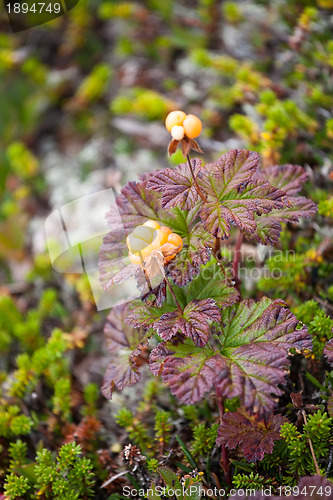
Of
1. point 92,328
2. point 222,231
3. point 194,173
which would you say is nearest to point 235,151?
point 194,173

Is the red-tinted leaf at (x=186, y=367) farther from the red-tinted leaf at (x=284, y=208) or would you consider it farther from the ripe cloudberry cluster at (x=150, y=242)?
the red-tinted leaf at (x=284, y=208)

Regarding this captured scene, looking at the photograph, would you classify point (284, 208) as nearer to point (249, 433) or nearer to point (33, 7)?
point (249, 433)

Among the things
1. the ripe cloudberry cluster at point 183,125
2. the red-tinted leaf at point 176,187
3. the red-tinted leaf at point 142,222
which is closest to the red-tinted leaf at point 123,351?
the red-tinted leaf at point 142,222

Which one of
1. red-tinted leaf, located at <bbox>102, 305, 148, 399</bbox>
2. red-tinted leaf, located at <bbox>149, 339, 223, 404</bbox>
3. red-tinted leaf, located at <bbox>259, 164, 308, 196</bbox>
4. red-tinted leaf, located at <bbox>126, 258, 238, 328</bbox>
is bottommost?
red-tinted leaf, located at <bbox>102, 305, 148, 399</bbox>

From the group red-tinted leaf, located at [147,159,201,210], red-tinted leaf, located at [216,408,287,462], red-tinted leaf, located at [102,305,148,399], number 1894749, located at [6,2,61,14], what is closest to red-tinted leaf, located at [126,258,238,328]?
red-tinted leaf, located at [102,305,148,399]

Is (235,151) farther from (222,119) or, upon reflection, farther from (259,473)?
(222,119)

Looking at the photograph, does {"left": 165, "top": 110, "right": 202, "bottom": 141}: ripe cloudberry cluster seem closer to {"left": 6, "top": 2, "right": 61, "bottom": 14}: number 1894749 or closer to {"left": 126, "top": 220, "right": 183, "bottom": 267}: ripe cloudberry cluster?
{"left": 126, "top": 220, "right": 183, "bottom": 267}: ripe cloudberry cluster

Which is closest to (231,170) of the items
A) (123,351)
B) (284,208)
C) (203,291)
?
(284,208)
